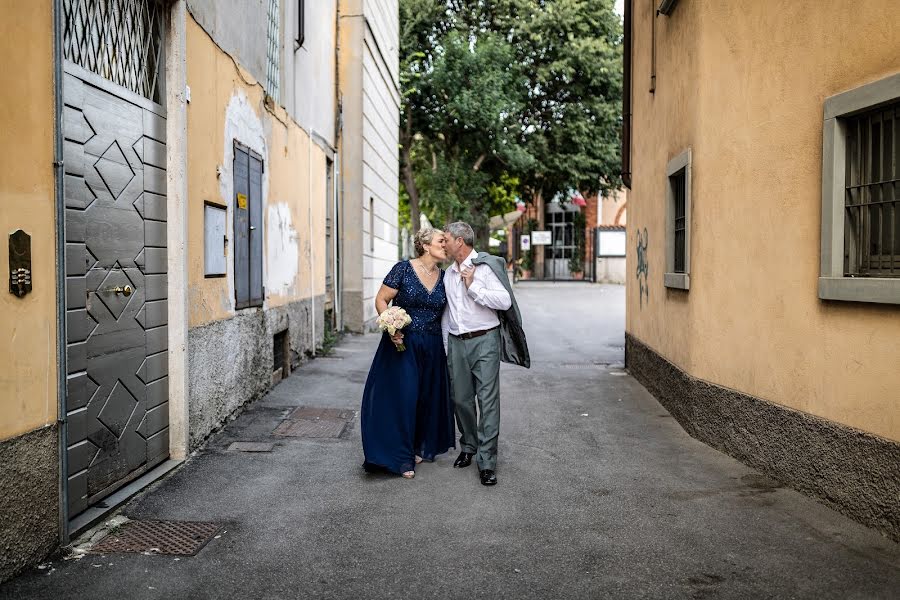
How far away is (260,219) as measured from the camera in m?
8.78

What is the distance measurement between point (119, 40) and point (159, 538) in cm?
314

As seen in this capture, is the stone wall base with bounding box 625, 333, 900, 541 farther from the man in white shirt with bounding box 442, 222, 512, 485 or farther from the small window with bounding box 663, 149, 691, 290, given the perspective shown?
the man in white shirt with bounding box 442, 222, 512, 485

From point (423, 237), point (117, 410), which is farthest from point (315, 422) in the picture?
point (117, 410)

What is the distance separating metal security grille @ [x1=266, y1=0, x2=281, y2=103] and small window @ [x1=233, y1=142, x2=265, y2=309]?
1200mm

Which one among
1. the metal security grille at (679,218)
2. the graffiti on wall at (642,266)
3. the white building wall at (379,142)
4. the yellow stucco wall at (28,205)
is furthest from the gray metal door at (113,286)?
the white building wall at (379,142)

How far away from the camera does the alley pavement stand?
3.99 m

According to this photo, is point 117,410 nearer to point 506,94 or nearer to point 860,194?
point 860,194

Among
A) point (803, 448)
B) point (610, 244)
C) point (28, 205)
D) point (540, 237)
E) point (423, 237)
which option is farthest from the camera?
point (540, 237)

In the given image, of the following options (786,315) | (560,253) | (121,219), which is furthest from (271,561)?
(560,253)

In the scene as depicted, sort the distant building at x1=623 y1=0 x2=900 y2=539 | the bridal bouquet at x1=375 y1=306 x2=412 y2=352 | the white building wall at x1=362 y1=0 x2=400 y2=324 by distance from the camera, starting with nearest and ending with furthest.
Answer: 1. the distant building at x1=623 y1=0 x2=900 y2=539
2. the bridal bouquet at x1=375 y1=306 x2=412 y2=352
3. the white building wall at x1=362 y1=0 x2=400 y2=324

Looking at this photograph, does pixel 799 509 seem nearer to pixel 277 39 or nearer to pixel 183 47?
pixel 183 47

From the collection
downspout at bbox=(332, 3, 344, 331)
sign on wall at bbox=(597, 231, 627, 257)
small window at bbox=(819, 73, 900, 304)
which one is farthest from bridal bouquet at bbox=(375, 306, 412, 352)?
sign on wall at bbox=(597, 231, 627, 257)

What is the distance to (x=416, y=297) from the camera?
242 inches

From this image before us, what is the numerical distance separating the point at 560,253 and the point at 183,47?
45.3m
